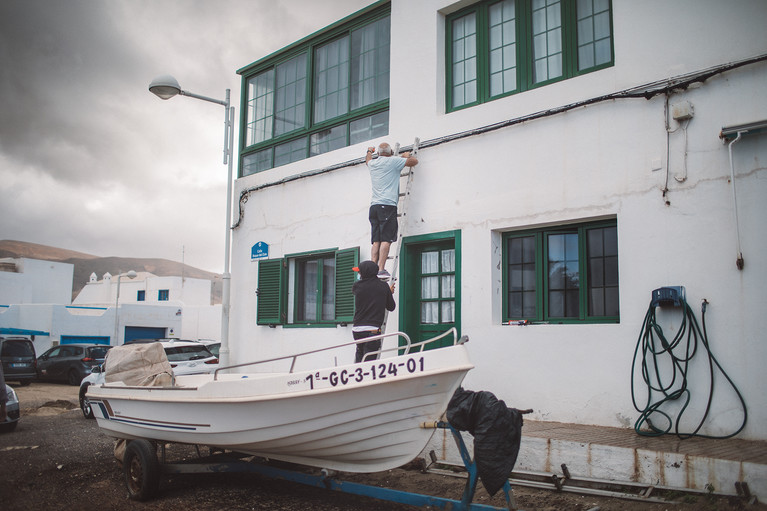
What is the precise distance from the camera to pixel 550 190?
7.73 metres

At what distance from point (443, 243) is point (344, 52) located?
4.31 m

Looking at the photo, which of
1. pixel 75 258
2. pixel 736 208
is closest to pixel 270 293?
pixel 736 208

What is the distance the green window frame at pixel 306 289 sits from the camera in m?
9.95

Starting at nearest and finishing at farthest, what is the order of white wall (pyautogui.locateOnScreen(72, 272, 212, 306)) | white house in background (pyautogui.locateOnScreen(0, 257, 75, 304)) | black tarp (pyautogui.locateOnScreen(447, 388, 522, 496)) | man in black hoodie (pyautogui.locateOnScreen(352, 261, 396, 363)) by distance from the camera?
black tarp (pyautogui.locateOnScreen(447, 388, 522, 496)) → man in black hoodie (pyautogui.locateOnScreen(352, 261, 396, 363)) → white house in background (pyautogui.locateOnScreen(0, 257, 75, 304)) → white wall (pyautogui.locateOnScreen(72, 272, 212, 306))

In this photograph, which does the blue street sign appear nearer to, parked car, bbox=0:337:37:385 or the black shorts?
the black shorts

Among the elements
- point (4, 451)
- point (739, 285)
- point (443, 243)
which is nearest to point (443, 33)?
point (443, 243)

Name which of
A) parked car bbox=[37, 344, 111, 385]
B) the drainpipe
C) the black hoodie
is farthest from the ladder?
parked car bbox=[37, 344, 111, 385]

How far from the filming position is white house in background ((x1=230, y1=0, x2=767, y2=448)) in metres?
6.40

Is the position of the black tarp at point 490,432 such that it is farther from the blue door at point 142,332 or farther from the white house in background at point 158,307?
the blue door at point 142,332

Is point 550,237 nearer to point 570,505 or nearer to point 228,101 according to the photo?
point 570,505

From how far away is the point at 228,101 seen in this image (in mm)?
11852

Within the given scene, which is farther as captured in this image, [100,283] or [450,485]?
[100,283]

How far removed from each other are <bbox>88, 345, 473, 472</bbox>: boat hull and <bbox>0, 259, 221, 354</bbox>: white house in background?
29.9 metres

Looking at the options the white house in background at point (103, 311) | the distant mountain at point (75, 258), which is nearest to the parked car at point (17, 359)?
the white house in background at point (103, 311)
